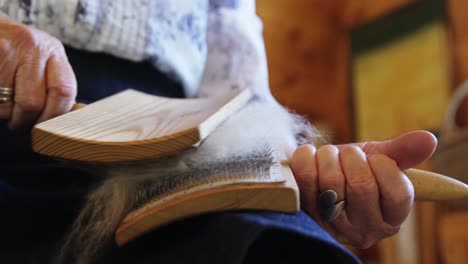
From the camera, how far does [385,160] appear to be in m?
0.42

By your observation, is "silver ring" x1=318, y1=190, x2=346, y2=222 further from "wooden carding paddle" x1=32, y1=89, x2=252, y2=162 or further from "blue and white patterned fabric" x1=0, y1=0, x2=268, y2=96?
"blue and white patterned fabric" x1=0, y1=0, x2=268, y2=96

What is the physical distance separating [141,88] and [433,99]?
1.37 m

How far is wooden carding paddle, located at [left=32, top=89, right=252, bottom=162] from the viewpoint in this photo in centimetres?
40

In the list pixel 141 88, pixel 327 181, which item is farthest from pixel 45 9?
pixel 327 181

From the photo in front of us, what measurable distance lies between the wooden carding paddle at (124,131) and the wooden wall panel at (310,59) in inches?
69.4

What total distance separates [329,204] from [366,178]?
34mm

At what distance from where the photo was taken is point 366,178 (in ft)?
1.34

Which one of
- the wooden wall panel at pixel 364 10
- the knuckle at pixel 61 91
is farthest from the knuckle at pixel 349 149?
the wooden wall panel at pixel 364 10

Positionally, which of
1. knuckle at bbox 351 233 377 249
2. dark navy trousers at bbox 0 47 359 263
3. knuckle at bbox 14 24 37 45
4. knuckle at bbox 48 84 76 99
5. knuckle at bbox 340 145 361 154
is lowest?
knuckle at bbox 351 233 377 249

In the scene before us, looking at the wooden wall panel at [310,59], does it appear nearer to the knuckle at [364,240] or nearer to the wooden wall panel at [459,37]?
the wooden wall panel at [459,37]

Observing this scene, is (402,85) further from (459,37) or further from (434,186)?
(434,186)

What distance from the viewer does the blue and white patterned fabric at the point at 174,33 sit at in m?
0.61

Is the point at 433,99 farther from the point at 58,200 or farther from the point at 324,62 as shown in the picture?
the point at 58,200

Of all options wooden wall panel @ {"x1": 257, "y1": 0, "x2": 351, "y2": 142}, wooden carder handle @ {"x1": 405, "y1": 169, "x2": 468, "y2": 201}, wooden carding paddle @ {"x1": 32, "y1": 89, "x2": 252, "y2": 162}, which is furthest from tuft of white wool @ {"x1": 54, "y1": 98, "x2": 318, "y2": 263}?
wooden wall panel @ {"x1": 257, "y1": 0, "x2": 351, "y2": 142}
